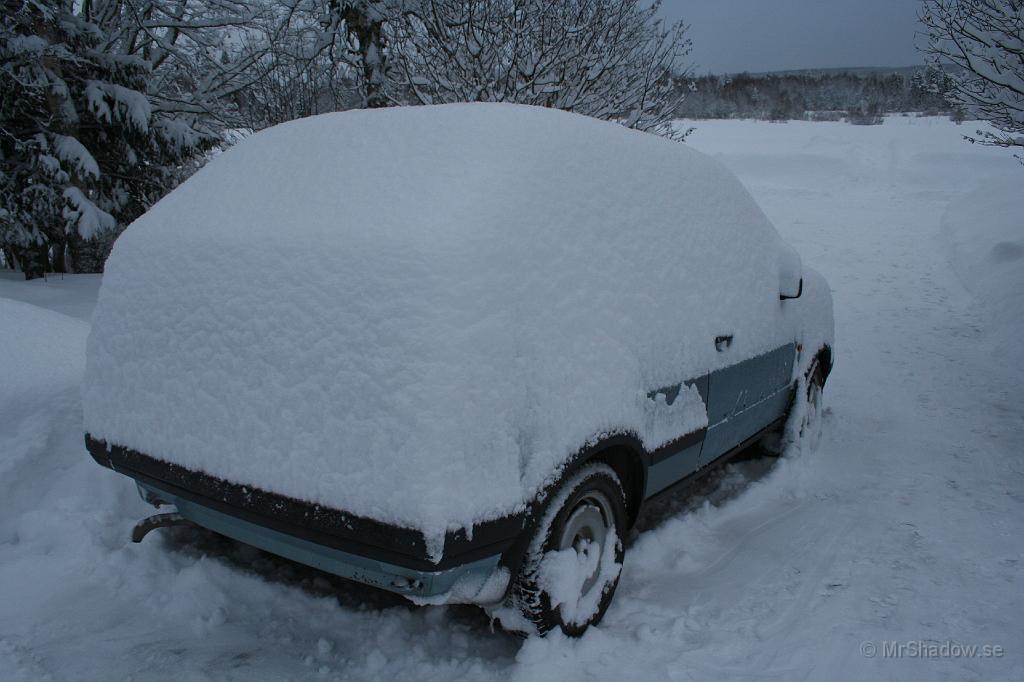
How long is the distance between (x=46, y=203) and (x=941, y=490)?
9503 mm

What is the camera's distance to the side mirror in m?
3.76

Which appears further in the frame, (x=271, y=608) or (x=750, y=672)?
(x=271, y=608)

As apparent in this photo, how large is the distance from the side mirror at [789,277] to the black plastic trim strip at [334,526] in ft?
8.14

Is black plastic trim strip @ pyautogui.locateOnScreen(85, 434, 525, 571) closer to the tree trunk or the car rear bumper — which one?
the car rear bumper

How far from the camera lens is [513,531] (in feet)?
6.59

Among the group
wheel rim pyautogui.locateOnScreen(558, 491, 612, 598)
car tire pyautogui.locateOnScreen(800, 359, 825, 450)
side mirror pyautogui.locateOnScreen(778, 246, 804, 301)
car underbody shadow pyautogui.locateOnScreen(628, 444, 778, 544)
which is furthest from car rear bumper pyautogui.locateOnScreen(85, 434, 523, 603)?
car tire pyautogui.locateOnScreen(800, 359, 825, 450)

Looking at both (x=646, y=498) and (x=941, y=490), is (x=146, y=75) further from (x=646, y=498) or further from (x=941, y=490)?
(x=941, y=490)

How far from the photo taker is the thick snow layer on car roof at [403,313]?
1837 millimetres

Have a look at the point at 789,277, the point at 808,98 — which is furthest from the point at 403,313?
the point at 808,98

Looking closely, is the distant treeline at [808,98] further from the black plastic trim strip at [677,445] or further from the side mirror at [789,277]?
the black plastic trim strip at [677,445]

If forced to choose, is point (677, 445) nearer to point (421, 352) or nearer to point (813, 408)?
point (421, 352)

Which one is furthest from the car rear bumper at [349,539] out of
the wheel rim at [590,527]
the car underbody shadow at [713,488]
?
the car underbody shadow at [713,488]

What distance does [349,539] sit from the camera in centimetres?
191

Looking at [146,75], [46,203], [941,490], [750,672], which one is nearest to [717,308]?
[750,672]
